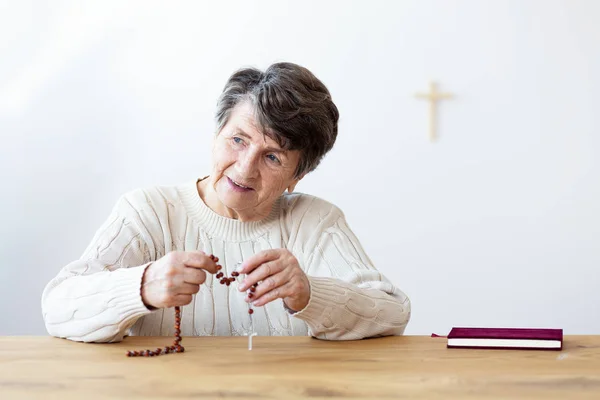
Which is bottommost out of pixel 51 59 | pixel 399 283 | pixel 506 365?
pixel 399 283

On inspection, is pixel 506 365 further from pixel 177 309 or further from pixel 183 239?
pixel 183 239

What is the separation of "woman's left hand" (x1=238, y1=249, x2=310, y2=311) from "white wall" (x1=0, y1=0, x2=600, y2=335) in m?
2.61

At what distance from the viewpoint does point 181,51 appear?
4531 millimetres

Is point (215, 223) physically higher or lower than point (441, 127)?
lower

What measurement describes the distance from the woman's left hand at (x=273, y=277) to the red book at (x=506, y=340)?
0.36 metres

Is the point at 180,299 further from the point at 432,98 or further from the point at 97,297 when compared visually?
the point at 432,98

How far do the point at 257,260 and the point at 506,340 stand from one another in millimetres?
567

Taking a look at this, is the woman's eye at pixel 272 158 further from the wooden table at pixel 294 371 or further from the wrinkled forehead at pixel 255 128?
the wooden table at pixel 294 371

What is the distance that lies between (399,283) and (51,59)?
83.9 inches

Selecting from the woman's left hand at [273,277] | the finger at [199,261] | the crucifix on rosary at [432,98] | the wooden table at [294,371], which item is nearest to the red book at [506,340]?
the wooden table at [294,371]

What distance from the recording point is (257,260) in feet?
6.13

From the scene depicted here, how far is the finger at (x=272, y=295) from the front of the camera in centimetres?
188

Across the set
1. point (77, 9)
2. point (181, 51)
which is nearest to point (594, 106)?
point (181, 51)

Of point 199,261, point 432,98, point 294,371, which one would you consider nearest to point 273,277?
point 199,261
